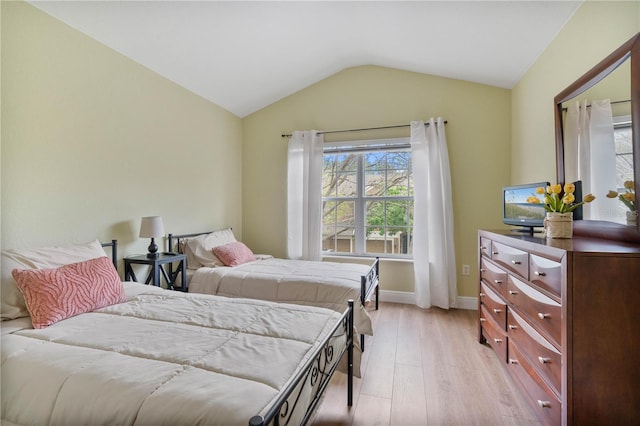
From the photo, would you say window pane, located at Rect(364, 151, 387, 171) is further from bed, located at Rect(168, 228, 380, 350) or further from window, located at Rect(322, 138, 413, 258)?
bed, located at Rect(168, 228, 380, 350)

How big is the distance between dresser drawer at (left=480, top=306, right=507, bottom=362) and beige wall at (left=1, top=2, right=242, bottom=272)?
314cm

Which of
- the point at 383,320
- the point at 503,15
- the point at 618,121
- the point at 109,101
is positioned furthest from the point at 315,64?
the point at 383,320

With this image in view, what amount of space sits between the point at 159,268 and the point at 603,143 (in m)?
3.40

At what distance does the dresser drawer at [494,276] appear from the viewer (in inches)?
76.4

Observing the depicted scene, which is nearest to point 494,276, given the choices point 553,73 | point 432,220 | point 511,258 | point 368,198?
point 511,258

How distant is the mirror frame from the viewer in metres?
1.41

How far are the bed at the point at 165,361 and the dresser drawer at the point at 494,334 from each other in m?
1.12

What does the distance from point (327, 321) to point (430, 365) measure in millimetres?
1183

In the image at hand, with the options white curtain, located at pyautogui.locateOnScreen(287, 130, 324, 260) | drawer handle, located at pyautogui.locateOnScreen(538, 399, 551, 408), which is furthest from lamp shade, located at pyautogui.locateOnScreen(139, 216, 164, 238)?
drawer handle, located at pyautogui.locateOnScreen(538, 399, 551, 408)

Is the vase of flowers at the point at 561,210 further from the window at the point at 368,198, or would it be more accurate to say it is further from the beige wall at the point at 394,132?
the window at the point at 368,198

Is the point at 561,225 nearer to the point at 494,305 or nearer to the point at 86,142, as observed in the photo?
the point at 494,305

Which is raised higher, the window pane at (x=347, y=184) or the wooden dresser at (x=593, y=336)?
the window pane at (x=347, y=184)

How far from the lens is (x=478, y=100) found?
11.0ft

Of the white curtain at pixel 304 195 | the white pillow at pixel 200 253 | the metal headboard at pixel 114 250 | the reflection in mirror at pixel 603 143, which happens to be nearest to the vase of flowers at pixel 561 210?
the reflection in mirror at pixel 603 143
